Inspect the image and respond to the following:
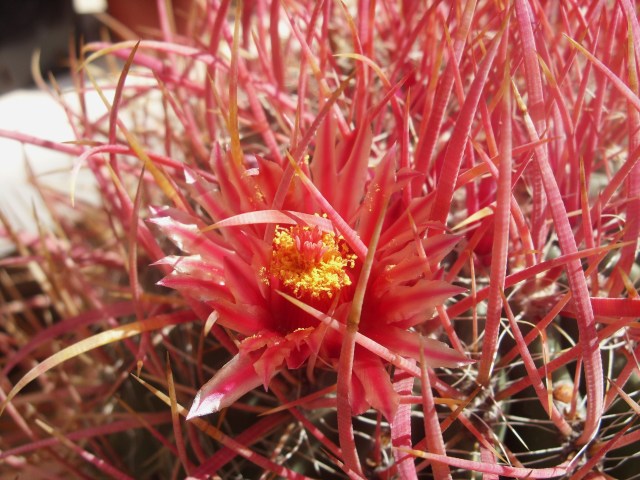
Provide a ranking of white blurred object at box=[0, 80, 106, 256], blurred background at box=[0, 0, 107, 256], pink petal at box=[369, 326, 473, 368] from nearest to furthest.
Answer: pink petal at box=[369, 326, 473, 368]
white blurred object at box=[0, 80, 106, 256]
blurred background at box=[0, 0, 107, 256]

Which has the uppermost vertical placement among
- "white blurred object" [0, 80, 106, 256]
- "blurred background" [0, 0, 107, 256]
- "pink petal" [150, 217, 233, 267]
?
"pink petal" [150, 217, 233, 267]

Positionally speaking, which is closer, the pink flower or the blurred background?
the pink flower

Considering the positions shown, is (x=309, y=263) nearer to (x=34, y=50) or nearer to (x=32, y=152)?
(x=32, y=152)

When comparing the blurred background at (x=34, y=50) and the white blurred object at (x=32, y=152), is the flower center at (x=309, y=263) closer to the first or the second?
the white blurred object at (x=32, y=152)

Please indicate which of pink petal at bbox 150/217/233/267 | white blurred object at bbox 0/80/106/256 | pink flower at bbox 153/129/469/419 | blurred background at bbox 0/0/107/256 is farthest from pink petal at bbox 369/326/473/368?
blurred background at bbox 0/0/107/256

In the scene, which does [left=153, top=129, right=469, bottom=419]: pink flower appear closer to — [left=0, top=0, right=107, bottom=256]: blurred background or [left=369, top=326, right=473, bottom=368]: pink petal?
[left=369, top=326, right=473, bottom=368]: pink petal

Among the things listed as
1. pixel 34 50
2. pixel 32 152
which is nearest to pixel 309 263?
pixel 32 152

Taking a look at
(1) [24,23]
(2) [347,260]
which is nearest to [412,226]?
(2) [347,260]

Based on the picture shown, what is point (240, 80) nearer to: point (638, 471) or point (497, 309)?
point (497, 309)

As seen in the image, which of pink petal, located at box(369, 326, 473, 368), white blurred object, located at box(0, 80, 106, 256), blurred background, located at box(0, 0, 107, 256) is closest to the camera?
pink petal, located at box(369, 326, 473, 368)

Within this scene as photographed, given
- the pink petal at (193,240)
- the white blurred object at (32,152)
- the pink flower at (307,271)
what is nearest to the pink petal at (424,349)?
the pink flower at (307,271)
